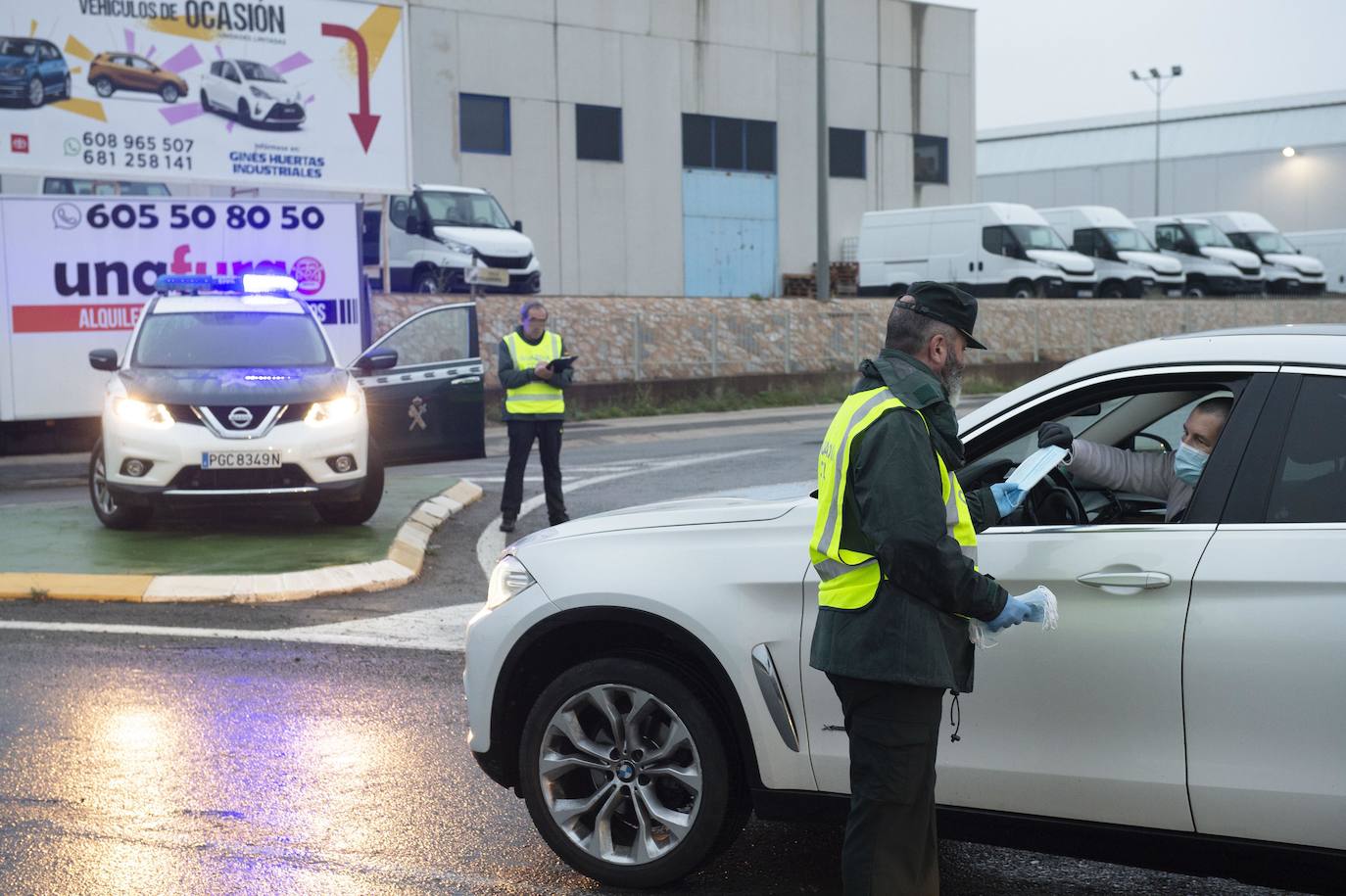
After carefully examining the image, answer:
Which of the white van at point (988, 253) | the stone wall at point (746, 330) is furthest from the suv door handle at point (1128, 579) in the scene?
the white van at point (988, 253)

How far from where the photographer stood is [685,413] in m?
24.9

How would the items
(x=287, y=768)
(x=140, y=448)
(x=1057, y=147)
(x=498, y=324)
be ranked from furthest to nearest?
(x=1057, y=147), (x=498, y=324), (x=140, y=448), (x=287, y=768)

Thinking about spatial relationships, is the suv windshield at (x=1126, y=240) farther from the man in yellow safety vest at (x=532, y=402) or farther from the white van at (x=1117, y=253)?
the man in yellow safety vest at (x=532, y=402)

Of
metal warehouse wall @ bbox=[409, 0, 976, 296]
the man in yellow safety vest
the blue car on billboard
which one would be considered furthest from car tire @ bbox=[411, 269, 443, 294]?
the man in yellow safety vest

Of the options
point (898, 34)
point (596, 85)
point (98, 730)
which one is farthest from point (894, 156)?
point (98, 730)

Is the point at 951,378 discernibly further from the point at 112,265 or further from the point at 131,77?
the point at 131,77

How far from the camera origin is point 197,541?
1117 centimetres

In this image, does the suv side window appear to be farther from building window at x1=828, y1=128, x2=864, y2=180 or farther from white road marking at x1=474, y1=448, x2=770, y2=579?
building window at x1=828, y1=128, x2=864, y2=180

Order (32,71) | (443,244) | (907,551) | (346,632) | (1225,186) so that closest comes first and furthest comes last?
(907,551) < (346,632) < (32,71) < (443,244) < (1225,186)

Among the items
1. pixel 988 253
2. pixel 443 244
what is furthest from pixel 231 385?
pixel 988 253

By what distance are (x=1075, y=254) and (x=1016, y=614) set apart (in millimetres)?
34478

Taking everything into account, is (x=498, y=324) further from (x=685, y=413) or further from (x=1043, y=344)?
(x=1043, y=344)

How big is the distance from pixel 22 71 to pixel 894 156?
31791 millimetres

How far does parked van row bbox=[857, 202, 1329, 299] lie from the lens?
35875 mm
